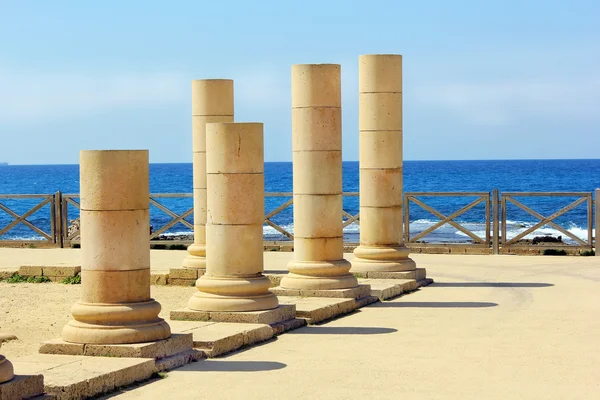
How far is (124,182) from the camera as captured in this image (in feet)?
40.1

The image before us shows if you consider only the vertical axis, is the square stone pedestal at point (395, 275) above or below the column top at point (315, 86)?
below

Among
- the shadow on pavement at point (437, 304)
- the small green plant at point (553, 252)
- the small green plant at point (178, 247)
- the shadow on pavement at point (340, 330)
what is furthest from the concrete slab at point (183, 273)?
the small green plant at point (553, 252)

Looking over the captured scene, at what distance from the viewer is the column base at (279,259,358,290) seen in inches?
675

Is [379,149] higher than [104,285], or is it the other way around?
[379,149]

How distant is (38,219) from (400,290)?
5306 cm

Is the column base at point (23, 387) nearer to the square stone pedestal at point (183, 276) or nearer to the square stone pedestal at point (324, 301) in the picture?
the square stone pedestal at point (324, 301)

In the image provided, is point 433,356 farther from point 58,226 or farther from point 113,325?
A: point 58,226

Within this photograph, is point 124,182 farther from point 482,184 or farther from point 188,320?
point 482,184

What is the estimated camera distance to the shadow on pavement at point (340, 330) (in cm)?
1440

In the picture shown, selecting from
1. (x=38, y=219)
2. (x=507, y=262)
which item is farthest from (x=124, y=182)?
(x=38, y=219)

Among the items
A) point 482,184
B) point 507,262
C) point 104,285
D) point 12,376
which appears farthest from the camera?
point 482,184

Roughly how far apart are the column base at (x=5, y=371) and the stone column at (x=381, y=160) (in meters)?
10.9

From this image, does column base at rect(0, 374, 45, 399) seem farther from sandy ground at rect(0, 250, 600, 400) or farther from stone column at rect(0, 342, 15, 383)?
sandy ground at rect(0, 250, 600, 400)

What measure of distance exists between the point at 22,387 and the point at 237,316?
4.93m
